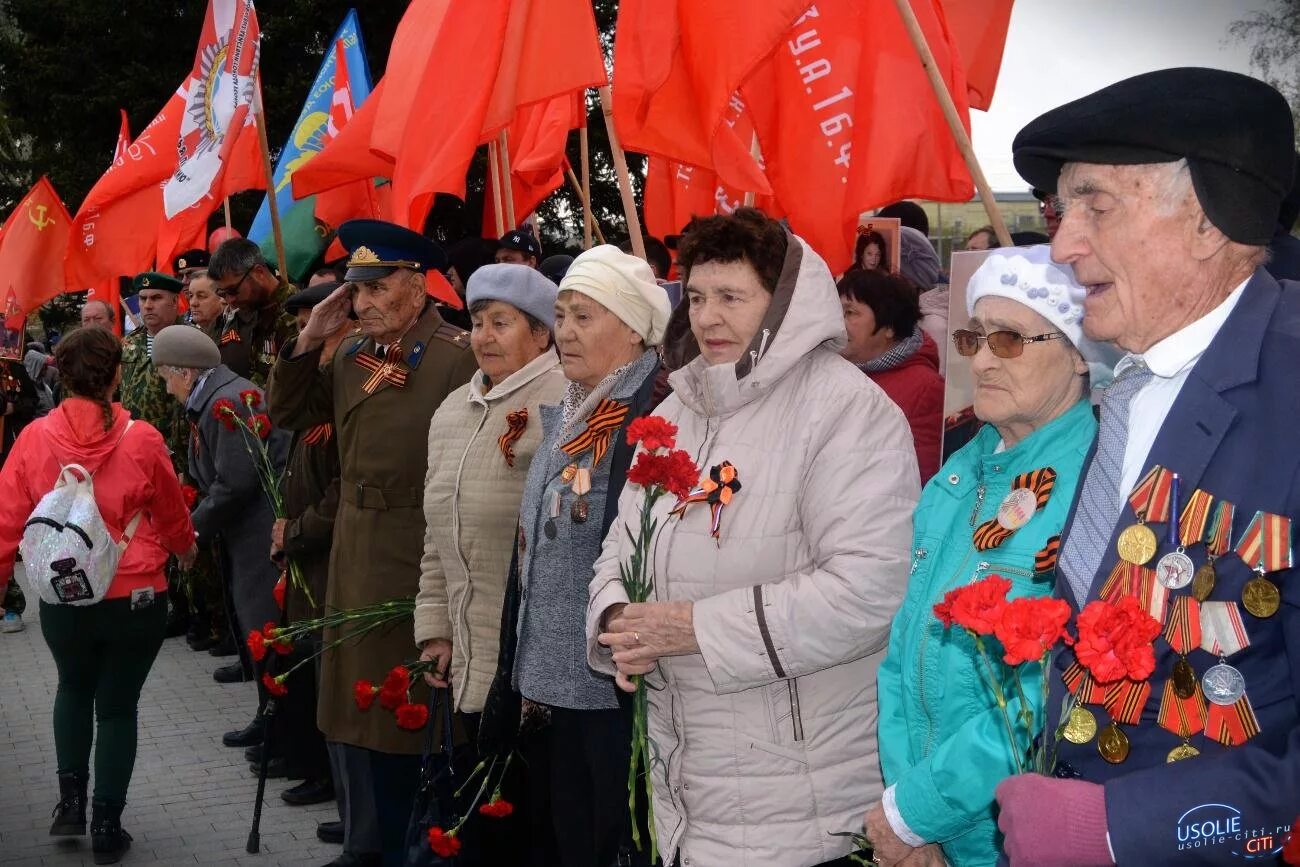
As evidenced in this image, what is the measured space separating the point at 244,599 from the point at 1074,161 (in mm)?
5627

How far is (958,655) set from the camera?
2.59 m

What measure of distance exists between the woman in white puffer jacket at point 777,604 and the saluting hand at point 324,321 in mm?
2497

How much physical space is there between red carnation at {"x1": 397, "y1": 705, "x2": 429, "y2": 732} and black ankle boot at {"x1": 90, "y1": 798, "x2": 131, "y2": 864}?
1.84 meters

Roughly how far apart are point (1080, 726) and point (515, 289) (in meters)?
3.11

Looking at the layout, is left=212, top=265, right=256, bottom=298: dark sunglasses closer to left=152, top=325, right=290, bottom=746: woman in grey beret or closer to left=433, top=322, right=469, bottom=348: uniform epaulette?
left=152, top=325, right=290, bottom=746: woman in grey beret

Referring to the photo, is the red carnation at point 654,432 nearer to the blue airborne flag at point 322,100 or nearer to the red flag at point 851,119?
the red flag at point 851,119

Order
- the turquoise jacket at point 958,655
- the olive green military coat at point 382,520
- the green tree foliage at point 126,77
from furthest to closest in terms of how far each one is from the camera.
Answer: the green tree foliage at point 126,77 → the olive green military coat at point 382,520 → the turquoise jacket at point 958,655

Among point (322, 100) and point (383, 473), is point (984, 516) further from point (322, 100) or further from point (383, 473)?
point (322, 100)

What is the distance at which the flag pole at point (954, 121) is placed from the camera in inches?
166

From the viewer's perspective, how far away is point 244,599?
6.91 m

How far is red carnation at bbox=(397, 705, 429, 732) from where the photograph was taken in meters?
4.74

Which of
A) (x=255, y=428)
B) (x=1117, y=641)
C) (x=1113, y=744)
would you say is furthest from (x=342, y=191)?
(x=1117, y=641)

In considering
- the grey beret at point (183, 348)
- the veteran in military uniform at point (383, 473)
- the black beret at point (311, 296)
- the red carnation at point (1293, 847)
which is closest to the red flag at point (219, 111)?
the grey beret at point (183, 348)

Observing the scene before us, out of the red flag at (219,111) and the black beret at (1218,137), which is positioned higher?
the red flag at (219,111)
